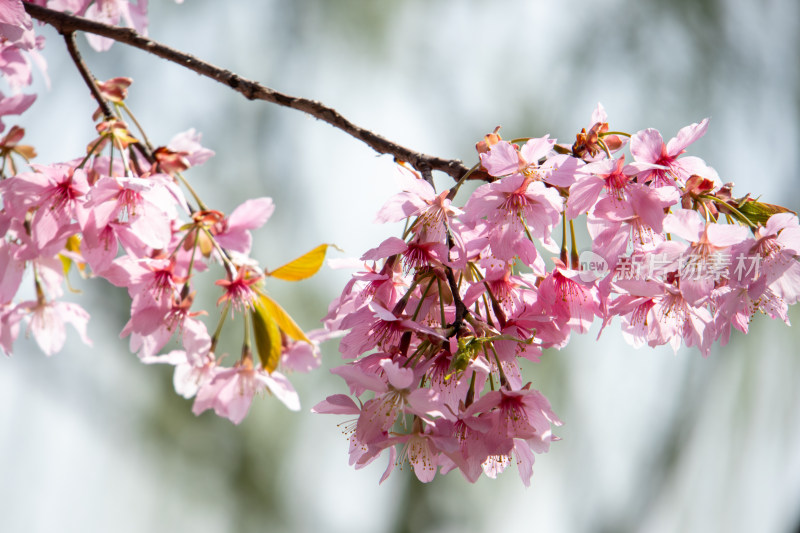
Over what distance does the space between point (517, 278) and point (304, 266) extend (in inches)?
7.6

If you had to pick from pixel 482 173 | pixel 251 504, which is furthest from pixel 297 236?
pixel 482 173

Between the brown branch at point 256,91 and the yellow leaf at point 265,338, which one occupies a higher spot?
the brown branch at point 256,91

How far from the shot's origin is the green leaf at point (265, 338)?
46 centimetres

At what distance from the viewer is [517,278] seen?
0.34m

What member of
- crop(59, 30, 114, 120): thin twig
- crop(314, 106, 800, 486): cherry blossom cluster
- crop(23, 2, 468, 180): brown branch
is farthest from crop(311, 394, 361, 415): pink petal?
crop(59, 30, 114, 120): thin twig

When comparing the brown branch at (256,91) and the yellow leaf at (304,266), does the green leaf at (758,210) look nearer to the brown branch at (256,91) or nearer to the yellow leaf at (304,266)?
the brown branch at (256,91)

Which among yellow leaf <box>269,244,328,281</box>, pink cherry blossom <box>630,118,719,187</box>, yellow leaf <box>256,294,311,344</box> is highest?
pink cherry blossom <box>630,118,719,187</box>

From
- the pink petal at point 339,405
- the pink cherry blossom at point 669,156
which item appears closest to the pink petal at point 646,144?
the pink cherry blossom at point 669,156

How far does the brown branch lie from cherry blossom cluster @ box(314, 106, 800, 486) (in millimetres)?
17

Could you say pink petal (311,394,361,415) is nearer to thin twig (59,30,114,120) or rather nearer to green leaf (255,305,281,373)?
green leaf (255,305,281,373)

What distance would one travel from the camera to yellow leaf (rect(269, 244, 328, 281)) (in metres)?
0.48

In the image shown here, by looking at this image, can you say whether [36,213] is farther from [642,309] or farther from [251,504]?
[251,504]

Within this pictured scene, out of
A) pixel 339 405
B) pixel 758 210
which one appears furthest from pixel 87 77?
pixel 758 210

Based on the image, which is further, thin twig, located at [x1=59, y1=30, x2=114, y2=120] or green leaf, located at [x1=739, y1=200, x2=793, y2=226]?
thin twig, located at [x1=59, y1=30, x2=114, y2=120]
